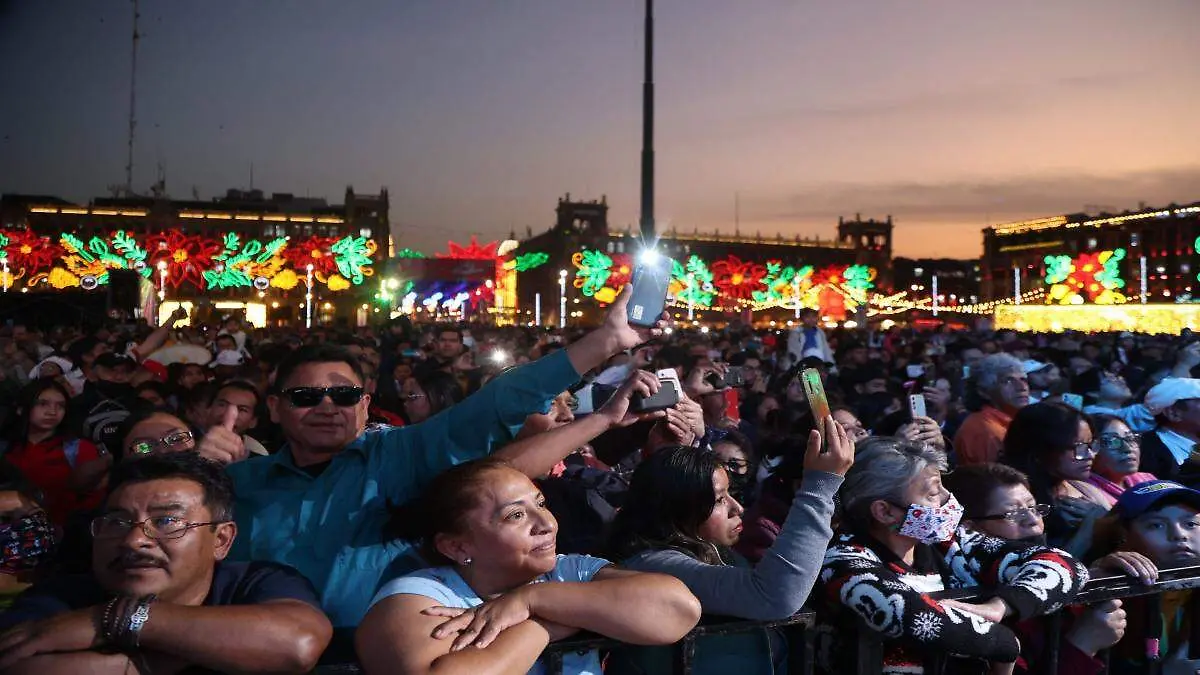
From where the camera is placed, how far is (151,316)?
27.6m

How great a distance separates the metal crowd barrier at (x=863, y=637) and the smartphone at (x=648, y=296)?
963 mm

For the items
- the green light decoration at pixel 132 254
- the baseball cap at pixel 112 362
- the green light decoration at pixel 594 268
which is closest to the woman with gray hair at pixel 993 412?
the baseball cap at pixel 112 362

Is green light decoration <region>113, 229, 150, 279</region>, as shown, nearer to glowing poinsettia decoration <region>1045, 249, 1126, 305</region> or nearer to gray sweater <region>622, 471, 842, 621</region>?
glowing poinsettia decoration <region>1045, 249, 1126, 305</region>

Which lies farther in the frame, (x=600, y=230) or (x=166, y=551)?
(x=600, y=230)

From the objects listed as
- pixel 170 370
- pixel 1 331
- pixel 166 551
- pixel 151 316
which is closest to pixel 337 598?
pixel 166 551

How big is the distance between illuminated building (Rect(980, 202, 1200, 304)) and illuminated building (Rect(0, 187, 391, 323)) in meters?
43.1

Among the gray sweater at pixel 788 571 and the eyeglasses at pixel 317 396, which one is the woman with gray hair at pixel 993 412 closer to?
the gray sweater at pixel 788 571

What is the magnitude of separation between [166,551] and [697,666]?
1.54m

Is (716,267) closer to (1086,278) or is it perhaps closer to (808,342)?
(1086,278)

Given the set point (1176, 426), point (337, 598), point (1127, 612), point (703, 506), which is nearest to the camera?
point (337, 598)

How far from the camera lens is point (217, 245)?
189ft

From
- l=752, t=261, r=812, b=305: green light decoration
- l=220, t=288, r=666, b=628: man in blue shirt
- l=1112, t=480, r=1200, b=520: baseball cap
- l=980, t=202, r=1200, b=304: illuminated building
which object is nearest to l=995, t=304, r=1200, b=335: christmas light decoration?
l=980, t=202, r=1200, b=304: illuminated building

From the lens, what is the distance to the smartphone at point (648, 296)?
3031 mm

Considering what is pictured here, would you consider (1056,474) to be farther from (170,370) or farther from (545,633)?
(170,370)
